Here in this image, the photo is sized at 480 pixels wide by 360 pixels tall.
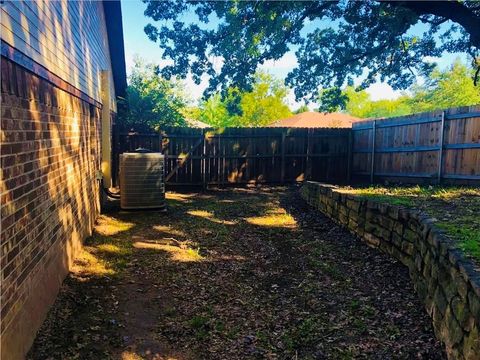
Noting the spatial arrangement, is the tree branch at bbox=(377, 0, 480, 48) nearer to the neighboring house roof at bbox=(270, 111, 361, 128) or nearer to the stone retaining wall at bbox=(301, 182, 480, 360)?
the stone retaining wall at bbox=(301, 182, 480, 360)

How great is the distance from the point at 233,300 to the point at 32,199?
8.06 feet

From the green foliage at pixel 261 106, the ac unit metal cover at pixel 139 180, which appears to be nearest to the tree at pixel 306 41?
the ac unit metal cover at pixel 139 180

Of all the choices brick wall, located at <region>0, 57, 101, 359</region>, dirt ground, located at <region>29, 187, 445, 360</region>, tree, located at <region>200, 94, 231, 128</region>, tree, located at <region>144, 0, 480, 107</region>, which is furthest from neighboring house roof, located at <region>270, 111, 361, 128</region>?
brick wall, located at <region>0, 57, 101, 359</region>

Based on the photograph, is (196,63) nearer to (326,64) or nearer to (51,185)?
(326,64)

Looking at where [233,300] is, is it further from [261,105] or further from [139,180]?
[261,105]

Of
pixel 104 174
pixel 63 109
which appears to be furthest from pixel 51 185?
pixel 104 174

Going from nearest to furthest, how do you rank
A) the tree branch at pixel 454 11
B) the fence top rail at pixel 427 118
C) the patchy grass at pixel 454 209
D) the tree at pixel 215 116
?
the patchy grass at pixel 454 209
the fence top rail at pixel 427 118
the tree branch at pixel 454 11
the tree at pixel 215 116

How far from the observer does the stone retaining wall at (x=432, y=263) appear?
2.62 meters

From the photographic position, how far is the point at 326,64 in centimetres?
1507

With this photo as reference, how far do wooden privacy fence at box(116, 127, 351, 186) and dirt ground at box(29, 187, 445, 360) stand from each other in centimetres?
525

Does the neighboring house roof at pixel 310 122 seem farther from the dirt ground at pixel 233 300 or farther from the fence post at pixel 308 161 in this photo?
the dirt ground at pixel 233 300

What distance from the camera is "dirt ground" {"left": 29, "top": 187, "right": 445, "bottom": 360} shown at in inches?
130

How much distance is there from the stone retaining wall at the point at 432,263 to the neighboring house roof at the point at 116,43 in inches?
310

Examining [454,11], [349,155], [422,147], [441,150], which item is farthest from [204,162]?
[454,11]
